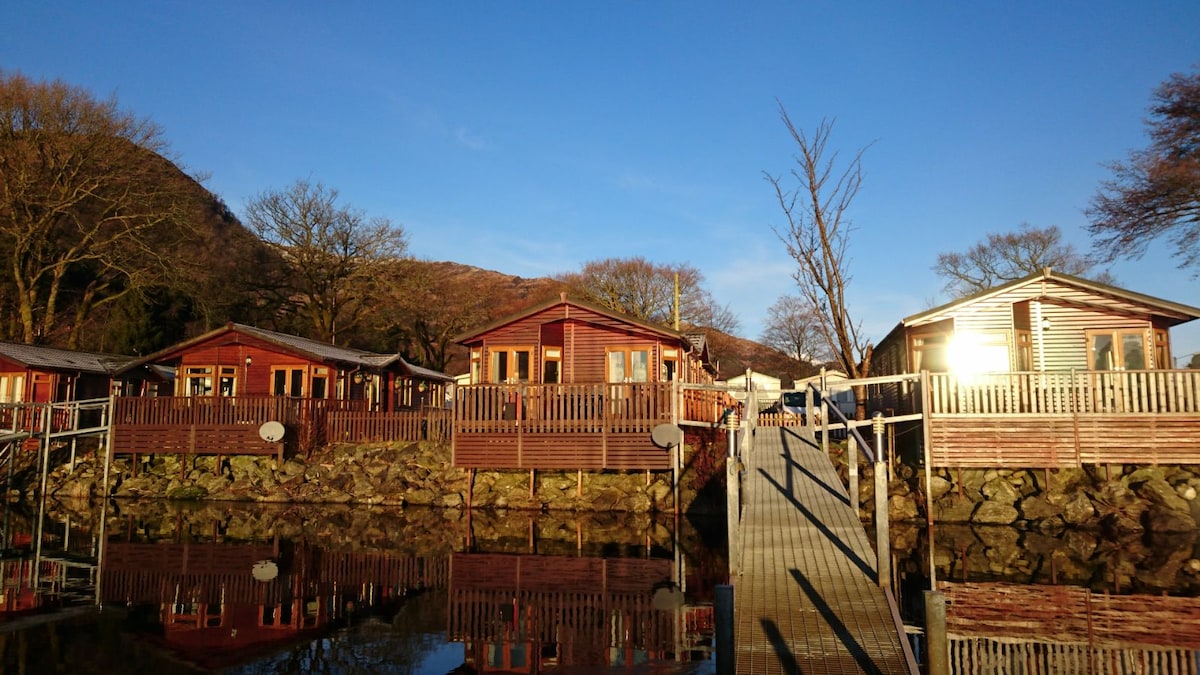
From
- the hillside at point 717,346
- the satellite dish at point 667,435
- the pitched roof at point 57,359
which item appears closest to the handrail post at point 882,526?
the satellite dish at point 667,435

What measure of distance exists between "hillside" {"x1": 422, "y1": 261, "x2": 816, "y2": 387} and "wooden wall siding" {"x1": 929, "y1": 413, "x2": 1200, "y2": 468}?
36.6 meters

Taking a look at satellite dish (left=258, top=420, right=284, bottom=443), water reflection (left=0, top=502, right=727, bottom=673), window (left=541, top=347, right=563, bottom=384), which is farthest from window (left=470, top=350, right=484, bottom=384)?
satellite dish (left=258, top=420, right=284, bottom=443)

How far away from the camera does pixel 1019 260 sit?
53375 millimetres

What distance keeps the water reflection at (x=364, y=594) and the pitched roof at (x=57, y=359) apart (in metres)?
10.3

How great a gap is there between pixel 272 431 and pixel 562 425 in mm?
9831

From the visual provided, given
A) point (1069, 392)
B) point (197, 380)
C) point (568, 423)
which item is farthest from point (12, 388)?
point (1069, 392)

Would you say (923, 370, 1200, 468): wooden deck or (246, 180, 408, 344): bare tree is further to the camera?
(246, 180, 408, 344): bare tree

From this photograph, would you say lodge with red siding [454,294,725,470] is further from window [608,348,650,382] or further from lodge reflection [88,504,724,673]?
lodge reflection [88,504,724,673]

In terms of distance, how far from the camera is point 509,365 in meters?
24.0

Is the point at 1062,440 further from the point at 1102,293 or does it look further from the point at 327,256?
the point at 327,256

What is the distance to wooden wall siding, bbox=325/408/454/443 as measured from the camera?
86.2 feet

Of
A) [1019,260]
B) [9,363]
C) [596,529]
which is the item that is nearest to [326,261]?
[9,363]

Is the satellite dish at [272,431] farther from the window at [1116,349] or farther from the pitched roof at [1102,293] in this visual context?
the window at [1116,349]

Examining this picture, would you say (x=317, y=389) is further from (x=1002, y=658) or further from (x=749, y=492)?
(x=1002, y=658)
